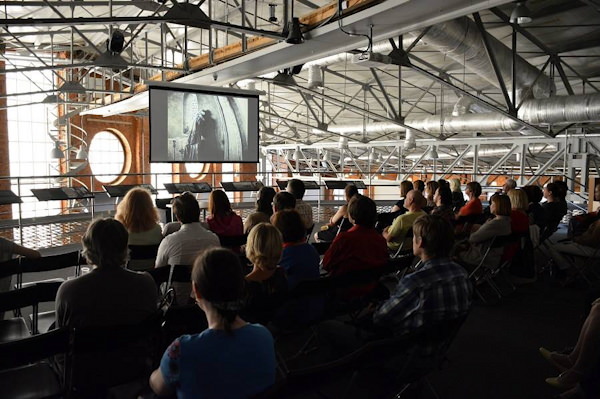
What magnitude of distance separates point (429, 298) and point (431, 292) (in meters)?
0.03

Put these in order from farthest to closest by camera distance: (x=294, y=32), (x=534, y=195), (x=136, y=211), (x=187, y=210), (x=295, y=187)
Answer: (x=534, y=195) < (x=294, y=32) < (x=295, y=187) < (x=136, y=211) < (x=187, y=210)

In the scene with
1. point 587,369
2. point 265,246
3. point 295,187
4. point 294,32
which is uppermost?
point 294,32

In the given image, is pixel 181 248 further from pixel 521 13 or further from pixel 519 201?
pixel 521 13

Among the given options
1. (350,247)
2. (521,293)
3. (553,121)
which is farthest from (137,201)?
(553,121)

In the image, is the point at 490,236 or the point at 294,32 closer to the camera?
the point at 490,236

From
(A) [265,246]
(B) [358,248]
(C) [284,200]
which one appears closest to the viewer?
(A) [265,246]

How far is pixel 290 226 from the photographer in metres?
2.97

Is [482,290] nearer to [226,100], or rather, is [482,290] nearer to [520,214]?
[520,214]

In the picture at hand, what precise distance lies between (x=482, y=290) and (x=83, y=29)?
11.0 m

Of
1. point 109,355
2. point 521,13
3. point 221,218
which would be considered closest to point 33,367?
point 109,355

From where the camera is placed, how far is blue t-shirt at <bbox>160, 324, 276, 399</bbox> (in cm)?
151

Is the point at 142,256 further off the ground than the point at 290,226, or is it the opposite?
the point at 290,226

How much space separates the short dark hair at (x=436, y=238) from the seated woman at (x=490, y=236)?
6.88 ft

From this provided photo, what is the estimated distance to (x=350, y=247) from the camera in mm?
3324
